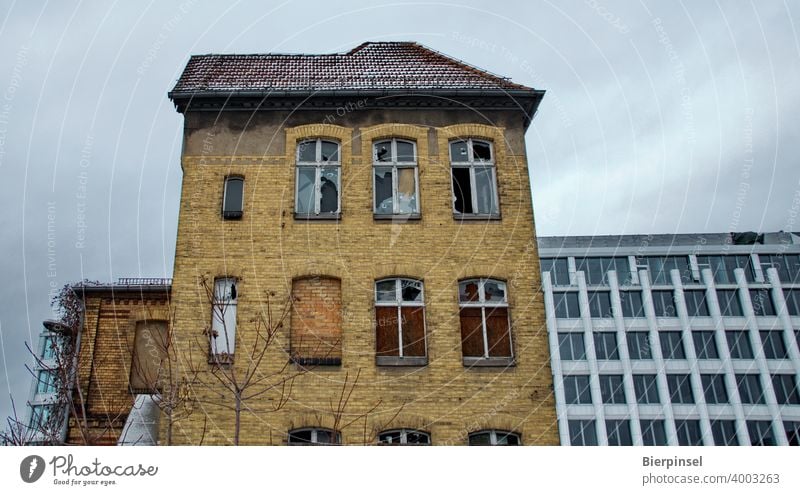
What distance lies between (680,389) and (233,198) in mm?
45523

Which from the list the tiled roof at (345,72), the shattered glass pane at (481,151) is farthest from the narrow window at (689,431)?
the tiled roof at (345,72)

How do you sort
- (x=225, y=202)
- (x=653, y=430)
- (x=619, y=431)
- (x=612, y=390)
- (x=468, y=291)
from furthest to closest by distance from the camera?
(x=612, y=390) → (x=619, y=431) → (x=653, y=430) → (x=225, y=202) → (x=468, y=291)

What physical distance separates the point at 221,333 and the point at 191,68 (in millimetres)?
7032

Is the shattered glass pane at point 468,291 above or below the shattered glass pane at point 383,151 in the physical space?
below

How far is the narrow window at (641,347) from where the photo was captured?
168ft

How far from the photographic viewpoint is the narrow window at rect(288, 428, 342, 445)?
11.9 m

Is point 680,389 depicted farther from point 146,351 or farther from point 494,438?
point 146,351

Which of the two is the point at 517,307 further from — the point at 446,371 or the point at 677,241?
the point at 677,241

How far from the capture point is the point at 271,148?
47.1 ft

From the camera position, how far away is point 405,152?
47.6 feet

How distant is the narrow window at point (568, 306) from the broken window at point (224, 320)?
144 feet

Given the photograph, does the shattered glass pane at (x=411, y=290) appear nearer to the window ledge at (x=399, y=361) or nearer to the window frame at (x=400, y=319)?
the window frame at (x=400, y=319)

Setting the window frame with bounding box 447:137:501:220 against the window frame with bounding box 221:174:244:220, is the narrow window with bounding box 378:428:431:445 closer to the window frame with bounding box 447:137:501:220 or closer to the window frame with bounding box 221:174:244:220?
the window frame with bounding box 447:137:501:220
